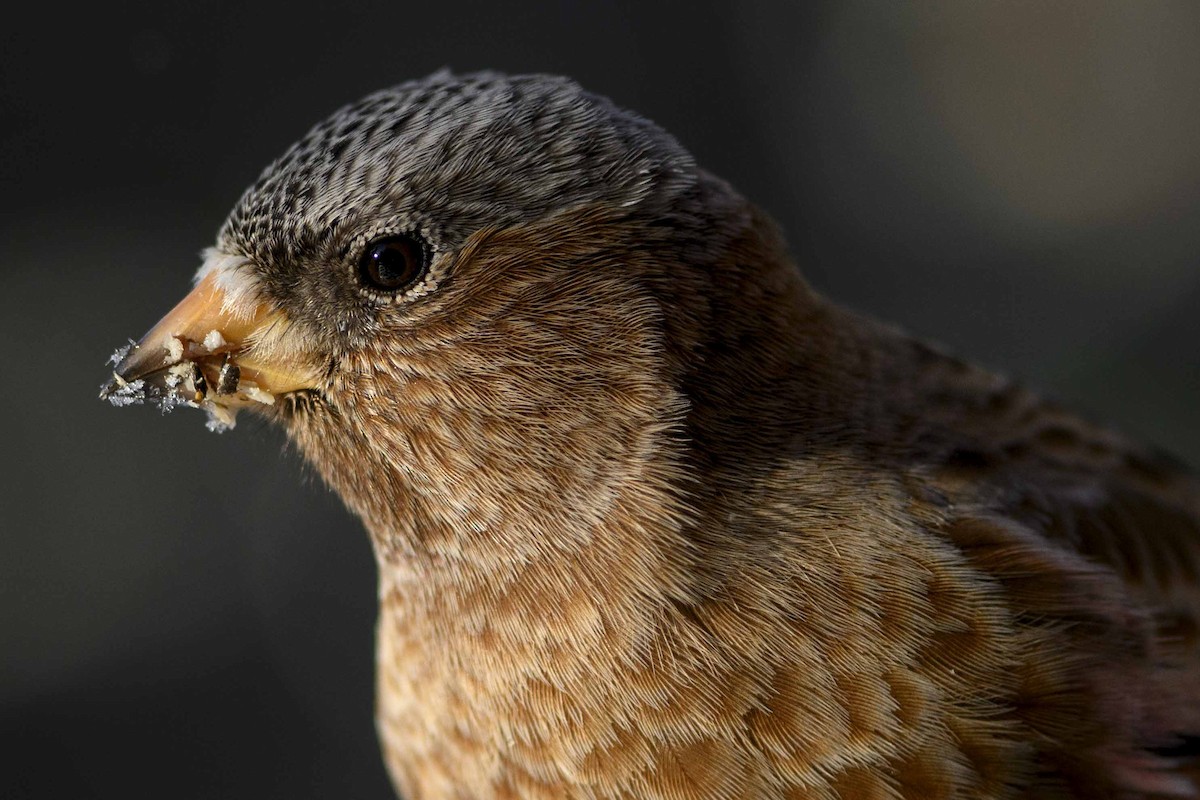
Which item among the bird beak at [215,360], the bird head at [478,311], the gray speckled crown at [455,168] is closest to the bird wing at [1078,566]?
the bird head at [478,311]

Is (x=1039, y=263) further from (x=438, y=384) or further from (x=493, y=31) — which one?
(x=438, y=384)

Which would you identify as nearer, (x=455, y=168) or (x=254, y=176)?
(x=455, y=168)

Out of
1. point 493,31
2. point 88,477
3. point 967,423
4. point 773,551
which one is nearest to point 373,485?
point 773,551

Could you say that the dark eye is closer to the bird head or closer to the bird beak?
the bird head

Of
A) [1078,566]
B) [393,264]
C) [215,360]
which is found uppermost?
[393,264]

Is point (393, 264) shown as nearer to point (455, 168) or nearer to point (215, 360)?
point (455, 168)

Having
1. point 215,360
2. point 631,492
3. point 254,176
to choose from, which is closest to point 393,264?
point 215,360

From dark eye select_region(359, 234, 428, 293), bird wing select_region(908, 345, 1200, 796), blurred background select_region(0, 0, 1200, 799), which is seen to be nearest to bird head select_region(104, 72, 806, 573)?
dark eye select_region(359, 234, 428, 293)
